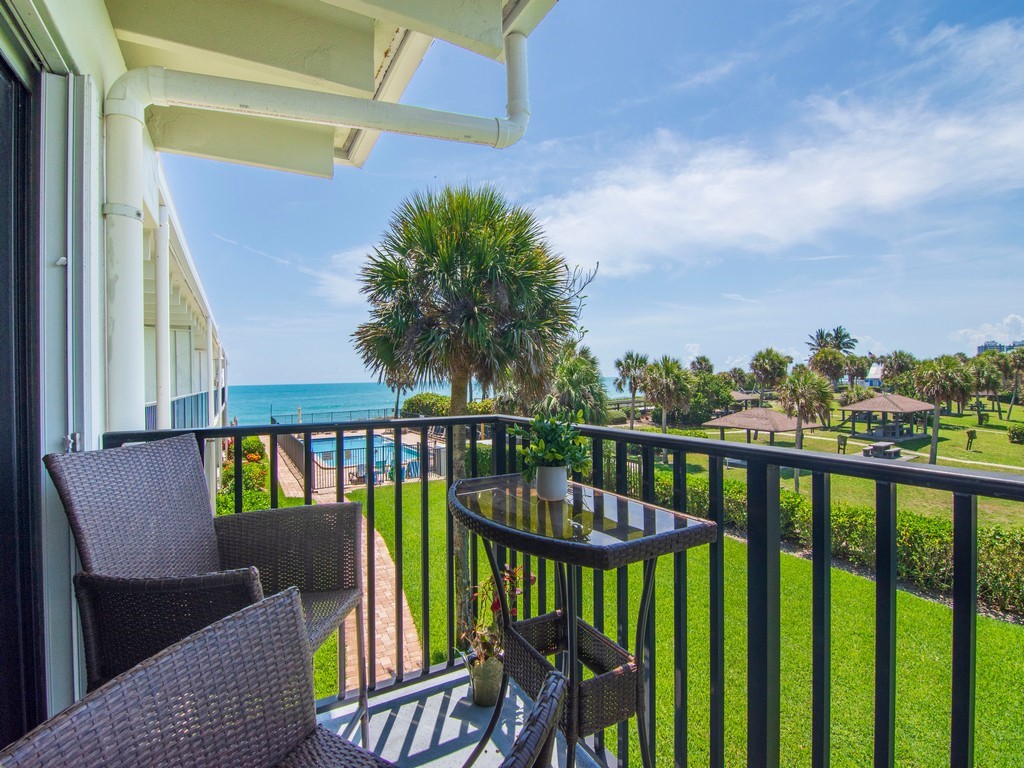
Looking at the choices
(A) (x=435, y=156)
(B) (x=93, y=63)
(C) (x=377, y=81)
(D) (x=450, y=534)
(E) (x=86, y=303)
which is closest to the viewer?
(E) (x=86, y=303)

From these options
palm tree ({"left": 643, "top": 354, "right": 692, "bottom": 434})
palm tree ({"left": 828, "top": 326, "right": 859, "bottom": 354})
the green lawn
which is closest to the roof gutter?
the green lawn

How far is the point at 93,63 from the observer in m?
1.69

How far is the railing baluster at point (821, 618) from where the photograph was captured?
1.10 metres

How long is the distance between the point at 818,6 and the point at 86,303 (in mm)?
17372

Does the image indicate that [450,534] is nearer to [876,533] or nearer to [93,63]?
[876,533]

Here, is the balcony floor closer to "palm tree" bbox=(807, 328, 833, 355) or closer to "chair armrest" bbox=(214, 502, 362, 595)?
"chair armrest" bbox=(214, 502, 362, 595)

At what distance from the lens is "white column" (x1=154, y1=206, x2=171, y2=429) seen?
3.06 meters

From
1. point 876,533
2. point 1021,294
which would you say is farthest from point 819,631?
point 1021,294

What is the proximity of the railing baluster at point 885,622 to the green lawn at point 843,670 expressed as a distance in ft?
10.1

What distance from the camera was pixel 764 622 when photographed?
1.21 m

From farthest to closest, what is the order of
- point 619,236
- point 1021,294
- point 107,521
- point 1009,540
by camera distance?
point 1021,294
point 619,236
point 1009,540
point 107,521

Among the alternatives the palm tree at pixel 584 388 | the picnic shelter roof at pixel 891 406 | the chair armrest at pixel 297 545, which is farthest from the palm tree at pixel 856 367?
the chair armrest at pixel 297 545

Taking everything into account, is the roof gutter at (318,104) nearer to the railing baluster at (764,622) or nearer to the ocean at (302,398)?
the railing baluster at (764,622)

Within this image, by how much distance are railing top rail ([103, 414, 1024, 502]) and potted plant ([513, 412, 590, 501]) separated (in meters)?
0.20
